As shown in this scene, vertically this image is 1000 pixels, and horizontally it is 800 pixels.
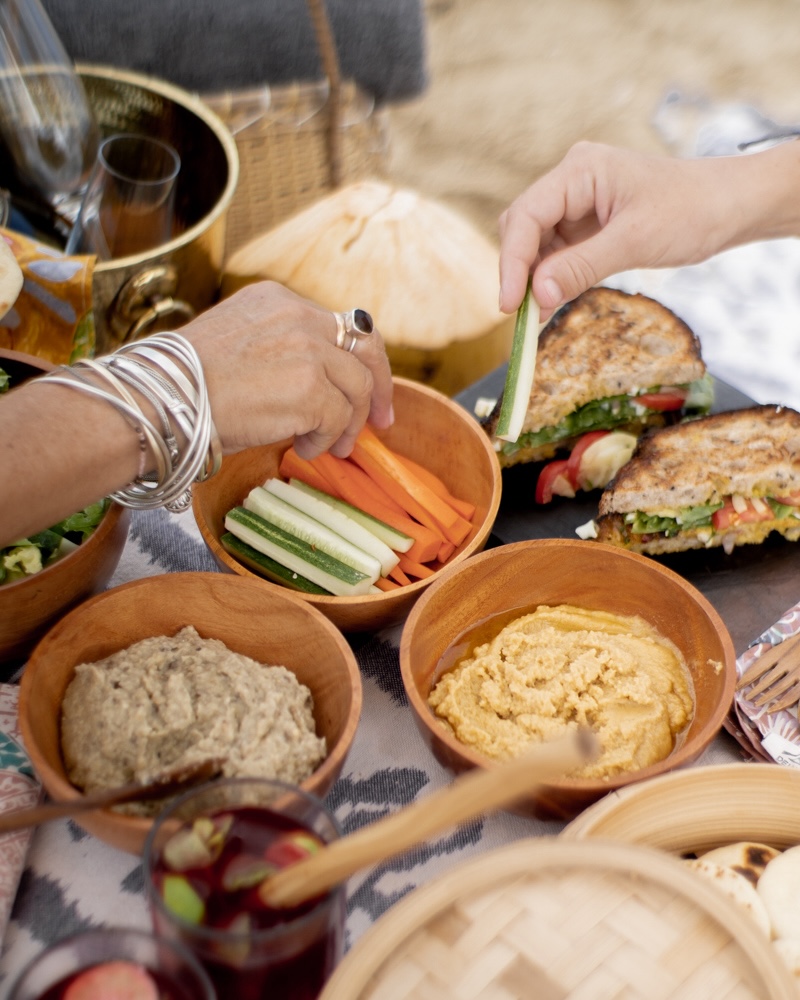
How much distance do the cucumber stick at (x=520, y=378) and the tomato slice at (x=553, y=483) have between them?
27 centimetres

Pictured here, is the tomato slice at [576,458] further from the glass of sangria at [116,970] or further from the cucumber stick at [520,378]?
the glass of sangria at [116,970]

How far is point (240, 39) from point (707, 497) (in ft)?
9.91

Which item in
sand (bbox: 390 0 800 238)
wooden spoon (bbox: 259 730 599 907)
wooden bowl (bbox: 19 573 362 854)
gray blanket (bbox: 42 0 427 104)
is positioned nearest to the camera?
wooden spoon (bbox: 259 730 599 907)

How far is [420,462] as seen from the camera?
2.11 meters

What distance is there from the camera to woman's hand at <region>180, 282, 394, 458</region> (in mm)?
1586

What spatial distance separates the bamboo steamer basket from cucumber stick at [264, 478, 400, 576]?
27.5 inches

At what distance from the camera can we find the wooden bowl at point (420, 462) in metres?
1.71

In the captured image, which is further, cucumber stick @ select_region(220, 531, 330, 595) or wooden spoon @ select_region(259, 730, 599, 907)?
cucumber stick @ select_region(220, 531, 330, 595)

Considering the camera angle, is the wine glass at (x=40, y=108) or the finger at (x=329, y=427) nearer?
the finger at (x=329, y=427)

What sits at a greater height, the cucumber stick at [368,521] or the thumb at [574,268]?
the thumb at [574,268]

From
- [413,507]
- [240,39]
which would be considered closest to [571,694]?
[413,507]

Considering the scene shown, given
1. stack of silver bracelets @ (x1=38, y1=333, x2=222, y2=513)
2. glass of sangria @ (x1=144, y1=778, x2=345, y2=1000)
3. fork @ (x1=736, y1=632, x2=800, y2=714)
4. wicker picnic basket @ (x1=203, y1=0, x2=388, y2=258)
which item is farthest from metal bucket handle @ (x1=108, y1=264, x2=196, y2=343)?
fork @ (x1=736, y1=632, x2=800, y2=714)

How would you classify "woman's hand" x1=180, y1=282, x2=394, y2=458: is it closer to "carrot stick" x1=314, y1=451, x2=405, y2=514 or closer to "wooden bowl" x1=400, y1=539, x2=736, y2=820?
"carrot stick" x1=314, y1=451, x2=405, y2=514

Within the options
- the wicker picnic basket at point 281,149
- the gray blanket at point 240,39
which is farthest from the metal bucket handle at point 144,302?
the gray blanket at point 240,39
